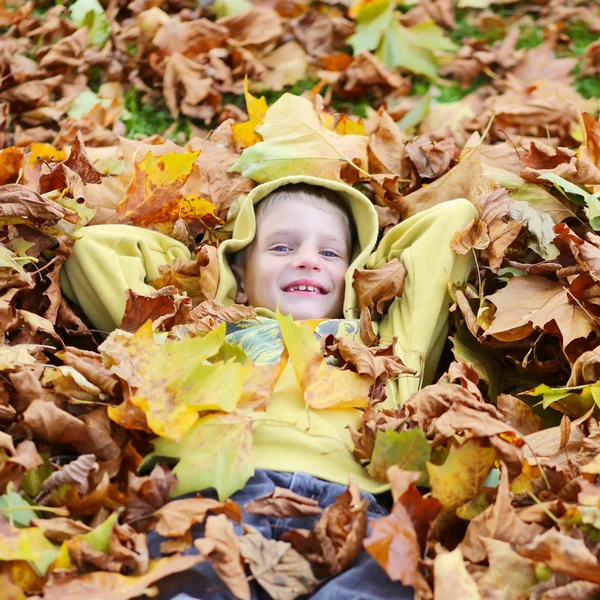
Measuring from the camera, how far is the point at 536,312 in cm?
198

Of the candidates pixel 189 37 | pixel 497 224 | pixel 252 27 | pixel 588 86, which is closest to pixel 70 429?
pixel 497 224

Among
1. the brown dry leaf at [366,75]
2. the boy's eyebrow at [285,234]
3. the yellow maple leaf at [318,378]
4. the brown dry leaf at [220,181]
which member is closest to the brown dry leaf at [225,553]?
the yellow maple leaf at [318,378]

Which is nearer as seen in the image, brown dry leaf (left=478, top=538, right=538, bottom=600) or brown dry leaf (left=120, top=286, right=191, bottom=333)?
brown dry leaf (left=478, top=538, right=538, bottom=600)

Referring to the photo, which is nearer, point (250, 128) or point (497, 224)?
point (497, 224)

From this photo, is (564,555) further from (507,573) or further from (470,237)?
(470,237)

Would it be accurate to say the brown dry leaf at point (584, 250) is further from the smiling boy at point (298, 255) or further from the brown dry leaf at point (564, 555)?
the brown dry leaf at point (564, 555)

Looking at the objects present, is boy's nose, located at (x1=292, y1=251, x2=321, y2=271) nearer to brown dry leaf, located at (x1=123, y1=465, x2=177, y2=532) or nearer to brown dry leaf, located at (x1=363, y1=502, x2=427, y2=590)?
brown dry leaf, located at (x1=123, y1=465, x2=177, y2=532)

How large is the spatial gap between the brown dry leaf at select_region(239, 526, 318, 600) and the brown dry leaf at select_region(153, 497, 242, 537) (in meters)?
0.06

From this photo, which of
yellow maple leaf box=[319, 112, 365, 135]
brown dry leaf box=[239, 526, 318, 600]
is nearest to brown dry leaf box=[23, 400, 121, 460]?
brown dry leaf box=[239, 526, 318, 600]

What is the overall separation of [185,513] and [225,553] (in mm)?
125

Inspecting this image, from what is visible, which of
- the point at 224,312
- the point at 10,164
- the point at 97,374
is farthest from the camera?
the point at 10,164

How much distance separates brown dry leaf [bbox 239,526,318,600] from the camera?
1365mm

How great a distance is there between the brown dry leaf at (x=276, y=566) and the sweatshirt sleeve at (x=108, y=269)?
0.92m

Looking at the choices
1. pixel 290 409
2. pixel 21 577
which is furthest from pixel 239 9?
pixel 21 577
